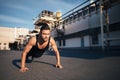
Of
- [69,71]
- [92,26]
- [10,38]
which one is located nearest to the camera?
[69,71]

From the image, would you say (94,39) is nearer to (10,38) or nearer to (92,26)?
(92,26)

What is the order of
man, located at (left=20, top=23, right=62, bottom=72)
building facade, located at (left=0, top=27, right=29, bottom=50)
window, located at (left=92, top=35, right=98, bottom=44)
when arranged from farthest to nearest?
building facade, located at (left=0, top=27, right=29, bottom=50) < window, located at (left=92, top=35, right=98, bottom=44) < man, located at (left=20, top=23, right=62, bottom=72)

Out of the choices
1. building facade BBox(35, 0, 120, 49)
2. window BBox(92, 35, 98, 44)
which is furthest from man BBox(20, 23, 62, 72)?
window BBox(92, 35, 98, 44)

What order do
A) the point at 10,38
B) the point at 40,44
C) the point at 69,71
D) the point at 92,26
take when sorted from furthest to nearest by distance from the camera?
the point at 10,38, the point at 92,26, the point at 40,44, the point at 69,71

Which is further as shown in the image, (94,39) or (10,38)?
(10,38)

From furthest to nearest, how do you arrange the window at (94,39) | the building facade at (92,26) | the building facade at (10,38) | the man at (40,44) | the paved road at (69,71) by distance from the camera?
1. the building facade at (10,38)
2. the window at (94,39)
3. the building facade at (92,26)
4. the man at (40,44)
5. the paved road at (69,71)

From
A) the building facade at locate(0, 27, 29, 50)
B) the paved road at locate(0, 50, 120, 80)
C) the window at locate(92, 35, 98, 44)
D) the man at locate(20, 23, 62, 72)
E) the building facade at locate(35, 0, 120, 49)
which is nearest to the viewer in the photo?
the paved road at locate(0, 50, 120, 80)

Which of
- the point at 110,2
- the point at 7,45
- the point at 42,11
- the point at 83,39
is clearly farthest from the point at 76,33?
the point at 7,45

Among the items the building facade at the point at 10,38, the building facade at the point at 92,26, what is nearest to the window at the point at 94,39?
the building facade at the point at 92,26

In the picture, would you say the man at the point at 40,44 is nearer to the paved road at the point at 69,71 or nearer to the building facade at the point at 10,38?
the paved road at the point at 69,71

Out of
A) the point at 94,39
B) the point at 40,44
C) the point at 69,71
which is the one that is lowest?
the point at 69,71

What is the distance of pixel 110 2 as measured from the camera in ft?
32.2

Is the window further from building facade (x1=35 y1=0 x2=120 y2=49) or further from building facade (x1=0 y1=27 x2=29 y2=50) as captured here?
building facade (x1=0 y1=27 x2=29 y2=50)

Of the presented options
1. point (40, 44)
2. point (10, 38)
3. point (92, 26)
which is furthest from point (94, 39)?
point (10, 38)
